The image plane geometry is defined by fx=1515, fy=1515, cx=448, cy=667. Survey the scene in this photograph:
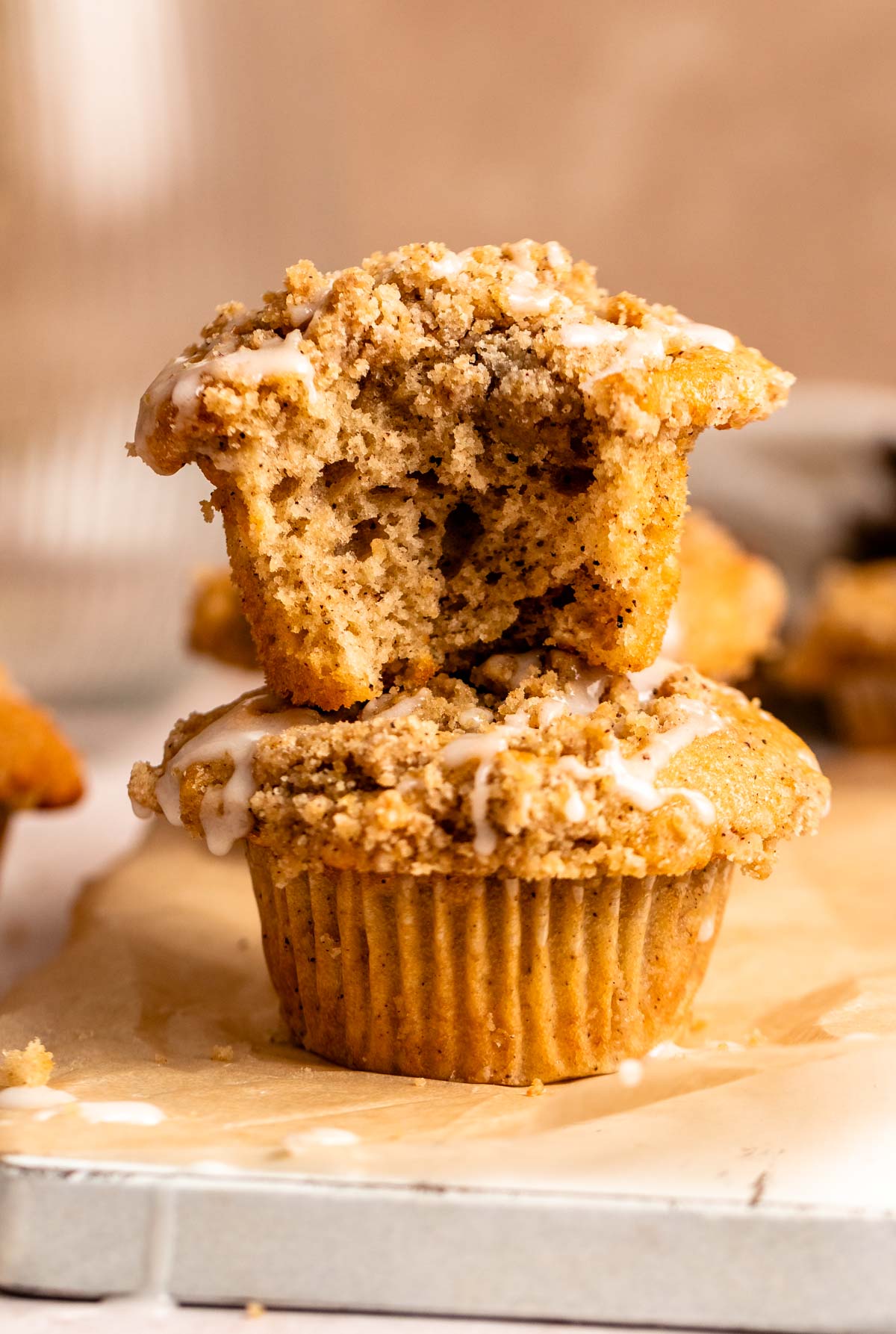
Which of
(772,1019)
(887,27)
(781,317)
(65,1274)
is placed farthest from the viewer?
(781,317)

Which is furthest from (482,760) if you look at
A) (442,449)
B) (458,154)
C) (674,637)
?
(458,154)

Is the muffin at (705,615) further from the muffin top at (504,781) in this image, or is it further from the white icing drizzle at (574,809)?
the white icing drizzle at (574,809)

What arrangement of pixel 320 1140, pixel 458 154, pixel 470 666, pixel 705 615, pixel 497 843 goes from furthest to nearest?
pixel 458 154 < pixel 705 615 < pixel 470 666 < pixel 497 843 < pixel 320 1140

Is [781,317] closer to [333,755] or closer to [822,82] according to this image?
[822,82]

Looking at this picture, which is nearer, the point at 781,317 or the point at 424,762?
the point at 424,762

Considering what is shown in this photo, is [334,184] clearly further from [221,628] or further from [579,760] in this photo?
[579,760]

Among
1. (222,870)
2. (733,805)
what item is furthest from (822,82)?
(733,805)
